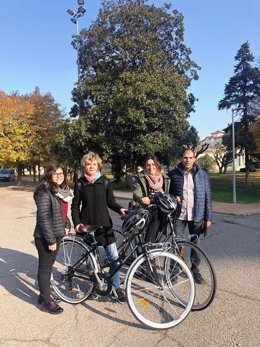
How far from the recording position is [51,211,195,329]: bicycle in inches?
137

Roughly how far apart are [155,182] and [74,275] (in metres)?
1.52

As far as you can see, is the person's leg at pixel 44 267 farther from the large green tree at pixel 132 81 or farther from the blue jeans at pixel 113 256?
the large green tree at pixel 132 81

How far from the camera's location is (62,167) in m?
4.09

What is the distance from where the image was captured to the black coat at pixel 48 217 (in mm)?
3789

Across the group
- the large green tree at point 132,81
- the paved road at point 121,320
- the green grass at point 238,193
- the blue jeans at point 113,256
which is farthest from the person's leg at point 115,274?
the large green tree at point 132,81

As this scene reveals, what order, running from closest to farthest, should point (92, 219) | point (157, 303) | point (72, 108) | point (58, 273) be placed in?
point (157, 303) < point (92, 219) < point (58, 273) < point (72, 108)

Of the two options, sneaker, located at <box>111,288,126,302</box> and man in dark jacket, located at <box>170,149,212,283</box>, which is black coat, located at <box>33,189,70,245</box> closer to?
sneaker, located at <box>111,288,126,302</box>

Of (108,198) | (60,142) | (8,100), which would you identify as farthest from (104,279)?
(8,100)

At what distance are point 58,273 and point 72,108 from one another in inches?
825

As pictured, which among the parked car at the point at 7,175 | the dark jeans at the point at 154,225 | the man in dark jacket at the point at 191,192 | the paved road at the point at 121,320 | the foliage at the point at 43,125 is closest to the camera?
the paved road at the point at 121,320

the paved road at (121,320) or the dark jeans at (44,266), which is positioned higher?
the dark jeans at (44,266)

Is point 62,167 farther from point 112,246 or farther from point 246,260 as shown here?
point 246,260

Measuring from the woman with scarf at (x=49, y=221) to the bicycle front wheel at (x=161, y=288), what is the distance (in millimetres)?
971

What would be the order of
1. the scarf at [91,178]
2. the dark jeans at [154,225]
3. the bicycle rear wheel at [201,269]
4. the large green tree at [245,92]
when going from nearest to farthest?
the bicycle rear wheel at [201,269], the scarf at [91,178], the dark jeans at [154,225], the large green tree at [245,92]
